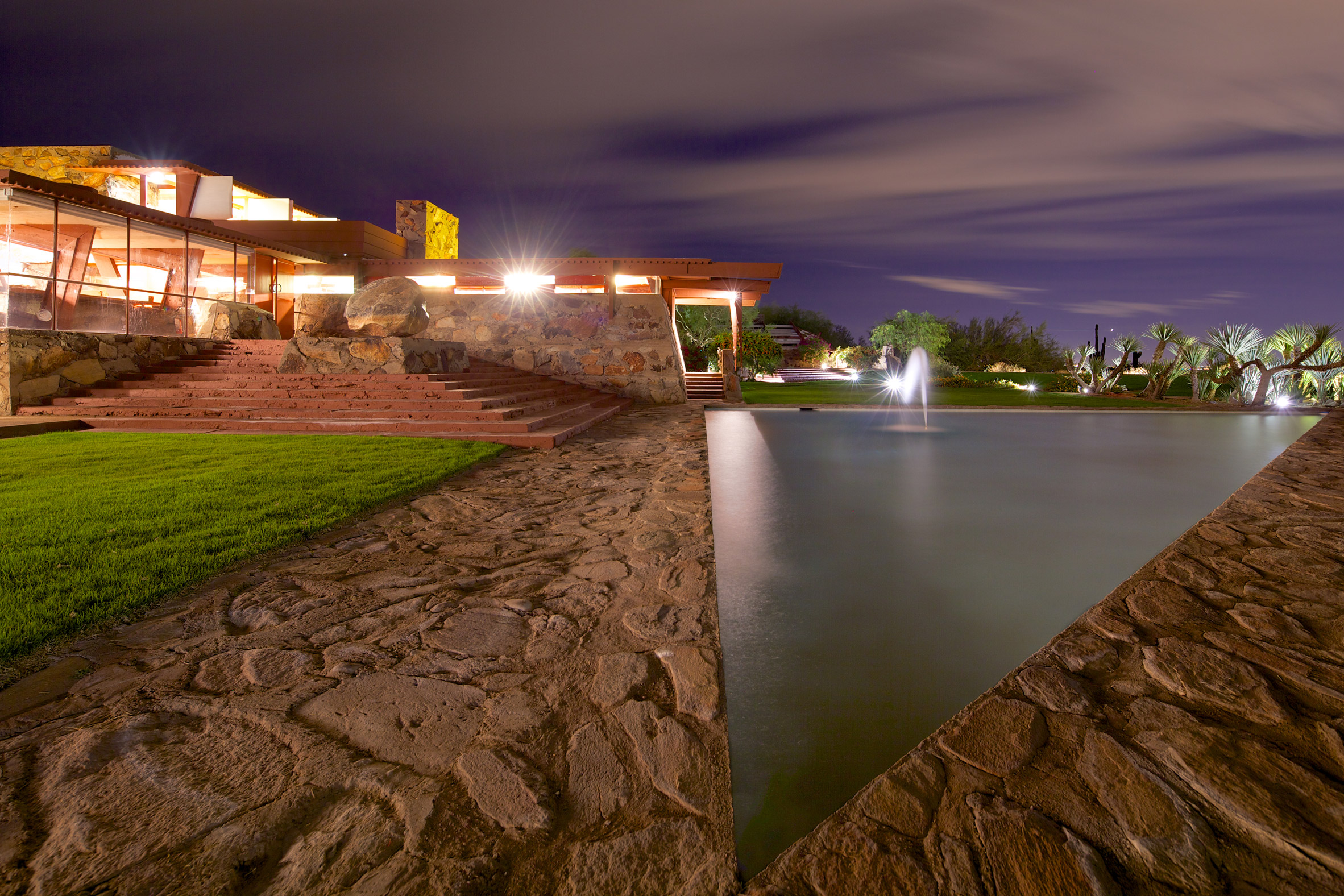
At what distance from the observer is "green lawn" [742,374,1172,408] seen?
1669 centimetres

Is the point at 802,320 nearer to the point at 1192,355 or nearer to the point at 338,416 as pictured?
the point at 1192,355

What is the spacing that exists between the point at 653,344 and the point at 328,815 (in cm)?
1316

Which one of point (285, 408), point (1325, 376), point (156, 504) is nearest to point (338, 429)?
point (285, 408)

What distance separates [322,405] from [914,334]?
121ft

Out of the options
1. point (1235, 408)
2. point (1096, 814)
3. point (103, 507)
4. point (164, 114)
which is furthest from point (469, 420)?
point (164, 114)

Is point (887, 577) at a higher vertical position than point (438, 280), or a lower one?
lower

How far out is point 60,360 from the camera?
32.4 feet

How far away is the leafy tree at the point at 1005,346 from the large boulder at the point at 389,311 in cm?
4550

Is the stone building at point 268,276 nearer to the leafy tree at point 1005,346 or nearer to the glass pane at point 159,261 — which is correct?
the glass pane at point 159,261

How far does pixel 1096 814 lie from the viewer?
1431 millimetres

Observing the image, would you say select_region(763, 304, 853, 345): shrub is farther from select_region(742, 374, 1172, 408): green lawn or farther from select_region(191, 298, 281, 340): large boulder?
select_region(191, 298, 281, 340): large boulder

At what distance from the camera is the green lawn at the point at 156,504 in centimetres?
268

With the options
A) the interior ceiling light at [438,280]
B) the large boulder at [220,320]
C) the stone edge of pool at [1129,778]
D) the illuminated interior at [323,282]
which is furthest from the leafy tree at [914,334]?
the stone edge of pool at [1129,778]

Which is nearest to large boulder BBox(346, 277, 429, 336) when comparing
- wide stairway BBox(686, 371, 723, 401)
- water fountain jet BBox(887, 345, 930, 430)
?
wide stairway BBox(686, 371, 723, 401)
